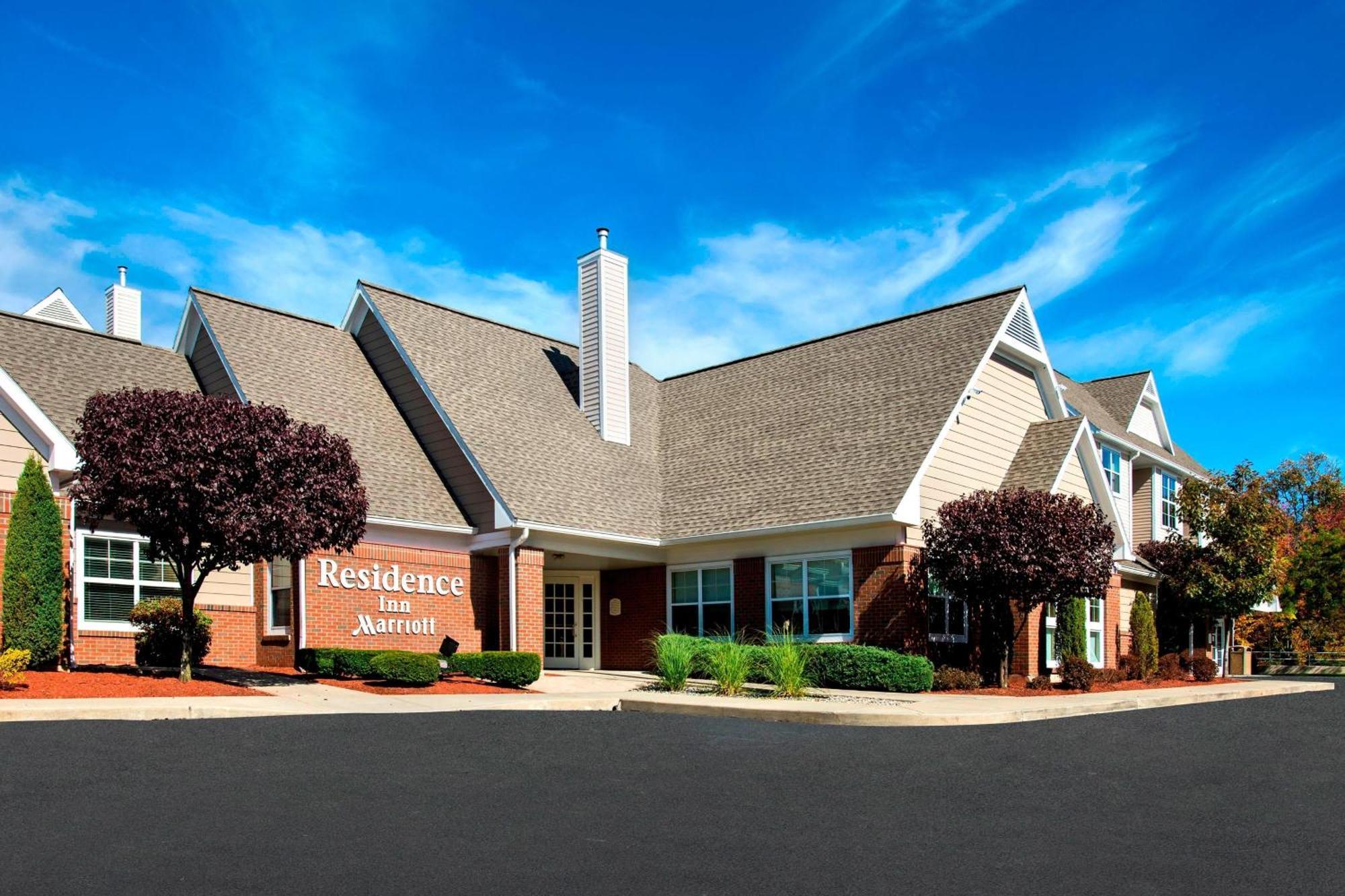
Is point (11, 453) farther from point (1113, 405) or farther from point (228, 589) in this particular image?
point (1113, 405)

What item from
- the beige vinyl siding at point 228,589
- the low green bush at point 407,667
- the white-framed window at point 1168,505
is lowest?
the low green bush at point 407,667

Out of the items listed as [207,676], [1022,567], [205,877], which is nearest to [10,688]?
[207,676]

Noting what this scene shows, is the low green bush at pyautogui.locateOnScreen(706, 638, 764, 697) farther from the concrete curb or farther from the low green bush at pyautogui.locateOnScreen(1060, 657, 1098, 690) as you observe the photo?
the low green bush at pyautogui.locateOnScreen(1060, 657, 1098, 690)

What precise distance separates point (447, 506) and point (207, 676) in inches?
243

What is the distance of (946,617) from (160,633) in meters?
13.9

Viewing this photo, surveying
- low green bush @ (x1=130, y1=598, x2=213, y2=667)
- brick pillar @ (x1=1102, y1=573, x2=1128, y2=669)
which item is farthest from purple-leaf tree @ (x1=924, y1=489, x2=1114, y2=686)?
low green bush @ (x1=130, y1=598, x2=213, y2=667)

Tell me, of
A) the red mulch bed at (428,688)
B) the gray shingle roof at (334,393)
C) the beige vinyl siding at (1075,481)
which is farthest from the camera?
the beige vinyl siding at (1075,481)

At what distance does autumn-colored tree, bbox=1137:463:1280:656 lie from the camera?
2853 cm

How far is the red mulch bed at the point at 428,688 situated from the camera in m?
17.6

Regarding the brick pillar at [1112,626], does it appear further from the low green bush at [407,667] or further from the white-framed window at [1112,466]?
the low green bush at [407,667]

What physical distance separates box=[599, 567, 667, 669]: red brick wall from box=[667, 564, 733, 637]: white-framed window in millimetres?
230

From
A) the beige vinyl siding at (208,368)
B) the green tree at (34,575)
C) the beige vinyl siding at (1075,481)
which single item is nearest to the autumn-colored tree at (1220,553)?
the beige vinyl siding at (1075,481)

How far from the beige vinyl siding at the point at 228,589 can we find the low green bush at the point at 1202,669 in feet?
70.7

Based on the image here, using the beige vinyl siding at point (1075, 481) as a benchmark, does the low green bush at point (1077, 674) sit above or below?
below
